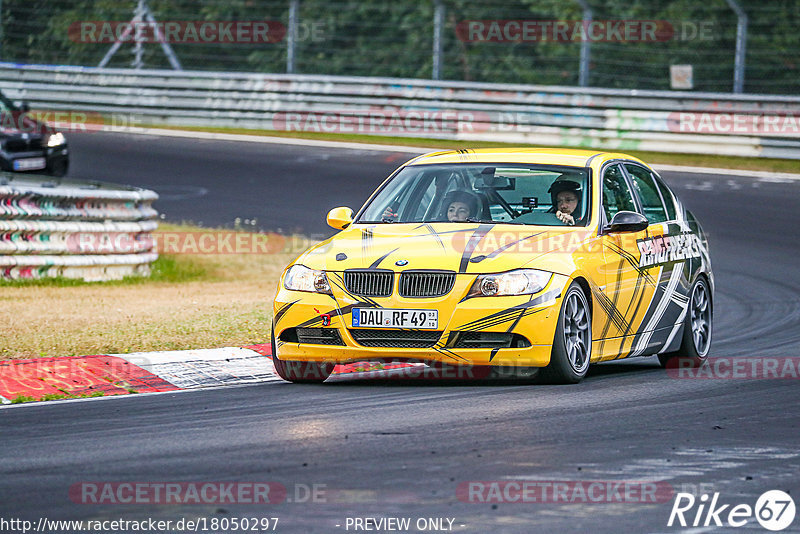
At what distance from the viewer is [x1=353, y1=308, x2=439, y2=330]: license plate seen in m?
9.20

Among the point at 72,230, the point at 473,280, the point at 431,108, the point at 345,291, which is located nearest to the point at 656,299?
the point at 473,280

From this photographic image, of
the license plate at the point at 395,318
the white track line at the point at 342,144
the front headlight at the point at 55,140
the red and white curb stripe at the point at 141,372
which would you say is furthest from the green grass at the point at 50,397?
the white track line at the point at 342,144

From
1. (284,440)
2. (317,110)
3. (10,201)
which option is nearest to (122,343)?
(284,440)

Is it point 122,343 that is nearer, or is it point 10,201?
point 122,343

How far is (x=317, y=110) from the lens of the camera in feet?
97.5

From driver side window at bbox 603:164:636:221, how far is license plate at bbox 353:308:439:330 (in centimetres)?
184

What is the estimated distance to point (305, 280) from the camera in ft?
31.5

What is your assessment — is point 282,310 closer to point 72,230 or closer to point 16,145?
point 72,230

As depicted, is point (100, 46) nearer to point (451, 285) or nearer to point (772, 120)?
point (772, 120)

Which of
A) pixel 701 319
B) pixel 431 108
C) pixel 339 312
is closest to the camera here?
pixel 339 312

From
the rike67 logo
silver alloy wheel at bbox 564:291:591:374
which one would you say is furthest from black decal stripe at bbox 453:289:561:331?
the rike67 logo

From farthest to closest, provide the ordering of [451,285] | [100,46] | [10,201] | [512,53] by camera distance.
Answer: [100,46] < [512,53] < [10,201] < [451,285]

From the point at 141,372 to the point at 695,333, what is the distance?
4.14 m

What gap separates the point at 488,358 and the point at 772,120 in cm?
1707
